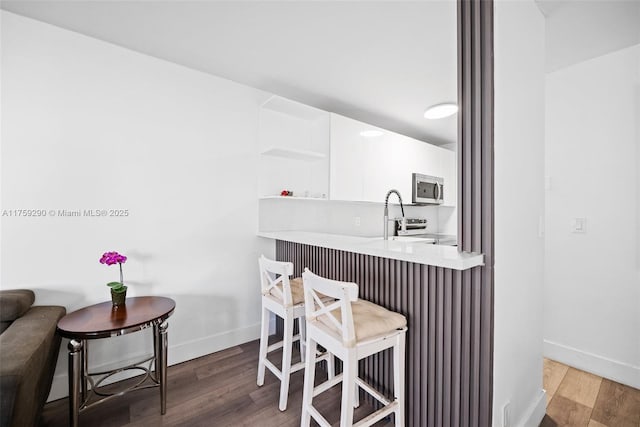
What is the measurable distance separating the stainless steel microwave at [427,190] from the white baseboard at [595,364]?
1.96 meters

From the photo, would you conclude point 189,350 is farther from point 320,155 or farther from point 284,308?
point 320,155

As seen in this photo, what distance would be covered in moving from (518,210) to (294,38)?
174 centimetres

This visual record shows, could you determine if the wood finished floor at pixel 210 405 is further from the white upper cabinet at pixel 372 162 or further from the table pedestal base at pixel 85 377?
the white upper cabinet at pixel 372 162

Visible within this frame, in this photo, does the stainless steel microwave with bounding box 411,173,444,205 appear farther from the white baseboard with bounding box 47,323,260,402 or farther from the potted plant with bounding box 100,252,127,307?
the potted plant with bounding box 100,252,127,307

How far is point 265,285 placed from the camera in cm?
190

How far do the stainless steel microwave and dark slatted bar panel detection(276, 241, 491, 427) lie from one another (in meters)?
2.23

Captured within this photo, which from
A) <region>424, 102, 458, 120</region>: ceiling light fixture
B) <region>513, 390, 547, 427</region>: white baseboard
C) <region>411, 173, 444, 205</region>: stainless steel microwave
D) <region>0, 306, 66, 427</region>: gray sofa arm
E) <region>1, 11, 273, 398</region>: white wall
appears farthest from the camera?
<region>411, 173, 444, 205</region>: stainless steel microwave

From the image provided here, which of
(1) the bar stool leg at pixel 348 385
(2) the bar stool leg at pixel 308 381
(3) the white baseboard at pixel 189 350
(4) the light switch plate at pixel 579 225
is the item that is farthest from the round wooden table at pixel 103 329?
(4) the light switch plate at pixel 579 225

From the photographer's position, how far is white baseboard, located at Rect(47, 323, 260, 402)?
5.80 ft

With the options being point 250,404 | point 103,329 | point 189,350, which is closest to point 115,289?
point 103,329

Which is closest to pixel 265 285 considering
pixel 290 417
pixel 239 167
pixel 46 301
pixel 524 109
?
pixel 290 417

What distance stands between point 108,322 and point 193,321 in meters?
0.84

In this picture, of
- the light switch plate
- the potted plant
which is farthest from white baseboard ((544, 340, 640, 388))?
the potted plant

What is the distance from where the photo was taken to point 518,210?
4.61ft
